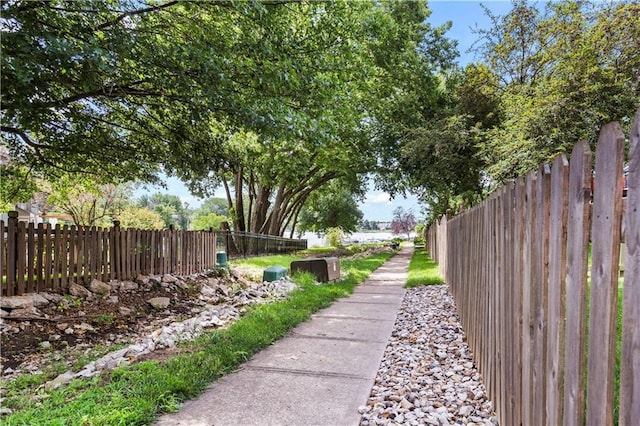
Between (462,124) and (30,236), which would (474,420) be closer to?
(30,236)

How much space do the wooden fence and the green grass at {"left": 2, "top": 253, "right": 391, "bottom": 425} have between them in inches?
118

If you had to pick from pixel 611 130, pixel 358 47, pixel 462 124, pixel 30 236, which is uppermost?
pixel 358 47

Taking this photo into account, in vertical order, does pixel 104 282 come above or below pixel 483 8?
below

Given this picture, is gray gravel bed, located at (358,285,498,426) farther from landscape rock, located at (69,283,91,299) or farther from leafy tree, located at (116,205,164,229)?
leafy tree, located at (116,205,164,229)

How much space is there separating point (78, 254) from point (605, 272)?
729cm

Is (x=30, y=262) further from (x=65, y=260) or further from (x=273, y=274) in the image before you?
(x=273, y=274)

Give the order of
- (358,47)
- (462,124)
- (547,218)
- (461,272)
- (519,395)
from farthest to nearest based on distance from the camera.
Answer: (462,124) < (358,47) < (461,272) < (519,395) < (547,218)

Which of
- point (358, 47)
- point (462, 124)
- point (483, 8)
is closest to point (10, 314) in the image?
point (358, 47)

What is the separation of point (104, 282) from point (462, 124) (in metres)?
9.42

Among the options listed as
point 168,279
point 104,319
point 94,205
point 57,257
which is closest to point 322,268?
point 168,279

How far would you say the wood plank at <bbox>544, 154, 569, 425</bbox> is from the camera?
1502 mm

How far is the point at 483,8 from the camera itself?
11.8 metres

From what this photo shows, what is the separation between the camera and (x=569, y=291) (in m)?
1.42

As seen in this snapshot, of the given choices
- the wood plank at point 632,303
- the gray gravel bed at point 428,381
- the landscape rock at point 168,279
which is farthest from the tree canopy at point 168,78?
the wood plank at point 632,303
